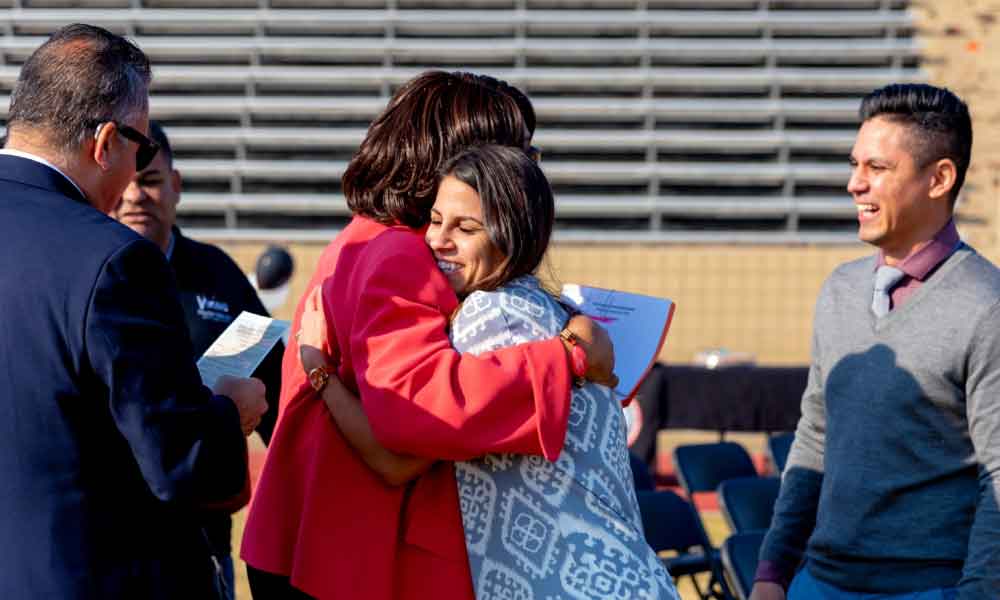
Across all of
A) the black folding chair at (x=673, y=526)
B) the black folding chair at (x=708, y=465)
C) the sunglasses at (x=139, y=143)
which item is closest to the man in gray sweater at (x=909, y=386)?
the sunglasses at (x=139, y=143)

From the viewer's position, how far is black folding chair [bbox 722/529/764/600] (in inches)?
160

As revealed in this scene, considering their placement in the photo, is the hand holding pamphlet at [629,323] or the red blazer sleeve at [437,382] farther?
the hand holding pamphlet at [629,323]

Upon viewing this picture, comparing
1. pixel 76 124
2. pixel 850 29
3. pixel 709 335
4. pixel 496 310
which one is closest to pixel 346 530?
pixel 496 310

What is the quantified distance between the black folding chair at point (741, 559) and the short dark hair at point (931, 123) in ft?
5.72

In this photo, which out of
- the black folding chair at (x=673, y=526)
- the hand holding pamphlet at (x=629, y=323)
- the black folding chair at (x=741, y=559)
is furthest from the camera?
the black folding chair at (x=673, y=526)

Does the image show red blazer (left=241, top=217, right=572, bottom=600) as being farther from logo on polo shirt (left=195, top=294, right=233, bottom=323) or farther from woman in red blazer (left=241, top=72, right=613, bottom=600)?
logo on polo shirt (left=195, top=294, right=233, bottom=323)

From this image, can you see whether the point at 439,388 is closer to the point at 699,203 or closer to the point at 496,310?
the point at 496,310

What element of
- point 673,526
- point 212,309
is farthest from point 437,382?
point 673,526

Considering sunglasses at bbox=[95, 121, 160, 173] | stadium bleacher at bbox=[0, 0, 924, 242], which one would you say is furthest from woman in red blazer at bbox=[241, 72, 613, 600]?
stadium bleacher at bbox=[0, 0, 924, 242]

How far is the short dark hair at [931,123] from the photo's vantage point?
2.63 metres

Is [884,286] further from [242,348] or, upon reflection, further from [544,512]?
[242,348]

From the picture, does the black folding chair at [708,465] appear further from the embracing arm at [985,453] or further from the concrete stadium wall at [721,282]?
the concrete stadium wall at [721,282]

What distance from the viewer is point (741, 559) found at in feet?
13.6

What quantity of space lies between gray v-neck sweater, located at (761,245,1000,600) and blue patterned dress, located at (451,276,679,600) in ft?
2.07
